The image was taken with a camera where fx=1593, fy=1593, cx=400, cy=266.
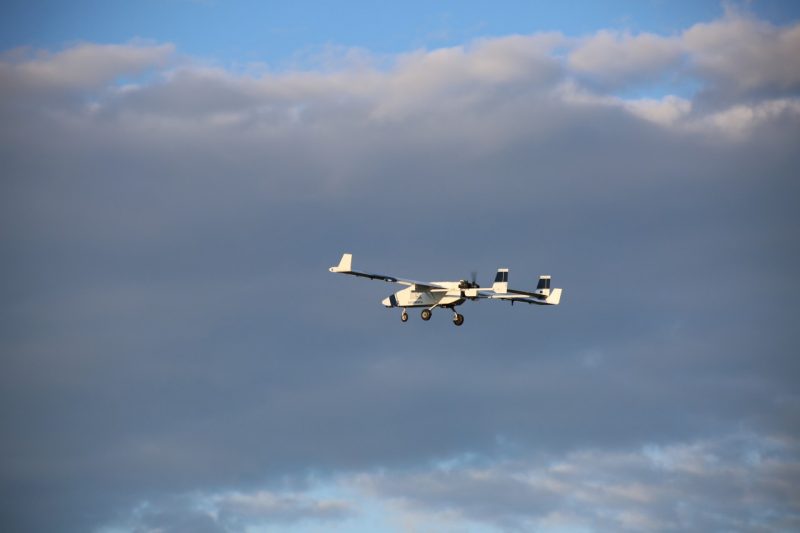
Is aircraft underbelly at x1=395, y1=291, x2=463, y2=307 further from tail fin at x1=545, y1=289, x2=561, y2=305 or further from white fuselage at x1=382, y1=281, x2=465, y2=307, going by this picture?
tail fin at x1=545, y1=289, x2=561, y2=305

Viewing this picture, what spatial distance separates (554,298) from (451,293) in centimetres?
867

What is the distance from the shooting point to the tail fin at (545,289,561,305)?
133125mm

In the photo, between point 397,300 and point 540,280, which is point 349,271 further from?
point 540,280

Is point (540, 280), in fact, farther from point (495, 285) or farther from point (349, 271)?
point (349, 271)

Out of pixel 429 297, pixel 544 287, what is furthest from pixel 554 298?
pixel 429 297

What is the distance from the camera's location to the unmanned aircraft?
5167 inches

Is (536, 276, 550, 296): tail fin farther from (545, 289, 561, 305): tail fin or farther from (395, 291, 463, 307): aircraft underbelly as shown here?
(395, 291, 463, 307): aircraft underbelly

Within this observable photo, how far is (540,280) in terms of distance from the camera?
134 meters

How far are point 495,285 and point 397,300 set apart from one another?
40.7 feet

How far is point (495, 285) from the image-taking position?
12962 centimetres

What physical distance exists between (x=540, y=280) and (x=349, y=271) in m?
16.1

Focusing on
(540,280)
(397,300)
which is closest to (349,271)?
(397,300)

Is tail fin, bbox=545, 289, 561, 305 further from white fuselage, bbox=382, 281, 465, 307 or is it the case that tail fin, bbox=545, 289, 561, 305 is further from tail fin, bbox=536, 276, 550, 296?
white fuselage, bbox=382, 281, 465, 307

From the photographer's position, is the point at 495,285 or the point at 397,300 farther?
the point at 397,300
